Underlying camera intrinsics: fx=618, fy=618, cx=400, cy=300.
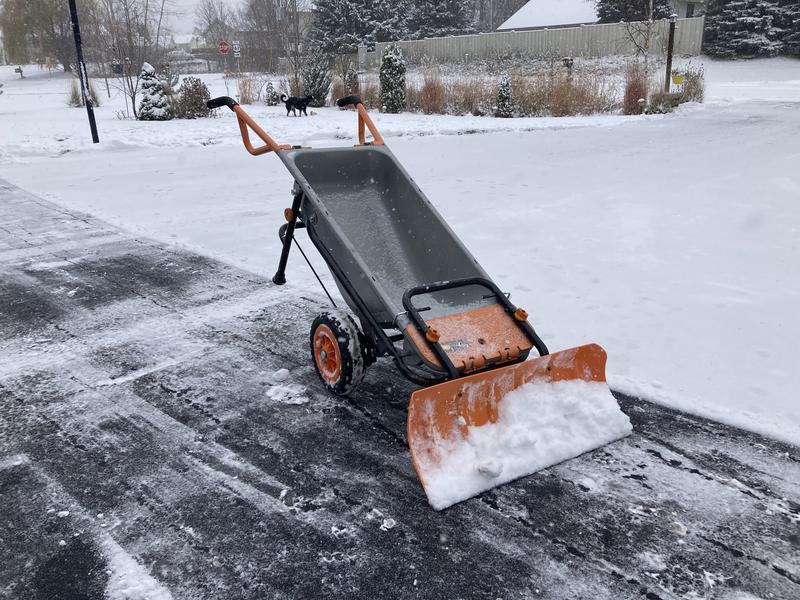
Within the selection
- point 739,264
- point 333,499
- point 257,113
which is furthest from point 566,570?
point 257,113

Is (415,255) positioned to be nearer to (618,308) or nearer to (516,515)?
→ (618,308)

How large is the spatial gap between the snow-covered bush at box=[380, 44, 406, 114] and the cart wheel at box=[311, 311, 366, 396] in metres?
14.7

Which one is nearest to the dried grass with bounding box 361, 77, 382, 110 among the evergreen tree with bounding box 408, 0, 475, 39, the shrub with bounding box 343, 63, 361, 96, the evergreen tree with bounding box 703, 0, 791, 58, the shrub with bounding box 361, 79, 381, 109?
the shrub with bounding box 361, 79, 381, 109

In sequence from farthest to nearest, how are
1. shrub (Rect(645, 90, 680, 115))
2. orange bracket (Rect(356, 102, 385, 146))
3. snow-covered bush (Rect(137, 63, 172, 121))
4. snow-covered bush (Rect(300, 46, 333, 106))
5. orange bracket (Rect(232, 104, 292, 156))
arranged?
snow-covered bush (Rect(300, 46, 333, 106)), shrub (Rect(645, 90, 680, 115)), snow-covered bush (Rect(137, 63, 172, 121)), orange bracket (Rect(356, 102, 385, 146)), orange bracket (Rect(232, 104, 292, 156))

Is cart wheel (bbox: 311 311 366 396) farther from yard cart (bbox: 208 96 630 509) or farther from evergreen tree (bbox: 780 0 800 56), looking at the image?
evergreen tree (bbox: 780 0 800 56)

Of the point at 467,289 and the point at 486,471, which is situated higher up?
the point at 467,289

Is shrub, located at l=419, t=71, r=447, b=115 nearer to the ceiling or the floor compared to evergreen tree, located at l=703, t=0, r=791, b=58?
nearer to the floor

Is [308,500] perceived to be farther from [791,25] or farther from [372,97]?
[791,25]

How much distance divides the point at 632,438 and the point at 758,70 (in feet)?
108

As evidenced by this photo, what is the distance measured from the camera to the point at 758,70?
29297mm

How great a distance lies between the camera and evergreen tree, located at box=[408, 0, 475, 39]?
44.2m

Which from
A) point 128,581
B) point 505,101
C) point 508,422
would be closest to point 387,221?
point 508,422

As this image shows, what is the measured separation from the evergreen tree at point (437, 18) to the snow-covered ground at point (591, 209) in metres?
32.7

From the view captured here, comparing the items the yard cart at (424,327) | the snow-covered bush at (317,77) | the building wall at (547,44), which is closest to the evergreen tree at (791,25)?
the building wall at (547,44)
